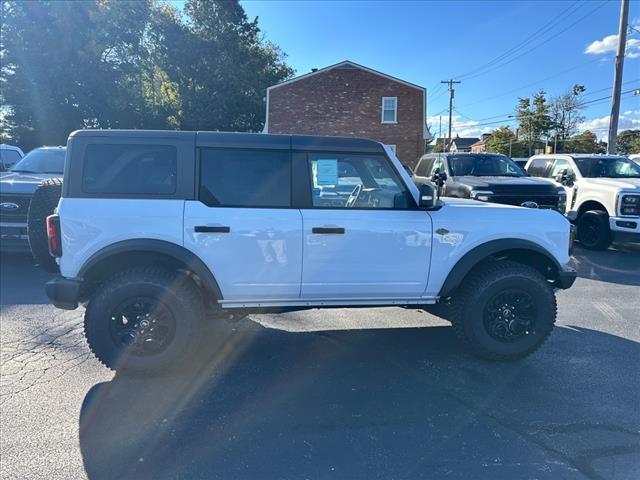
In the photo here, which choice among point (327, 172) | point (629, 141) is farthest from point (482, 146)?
point (327, 172)

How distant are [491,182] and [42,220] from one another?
734 cm

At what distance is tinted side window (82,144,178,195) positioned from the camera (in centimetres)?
358

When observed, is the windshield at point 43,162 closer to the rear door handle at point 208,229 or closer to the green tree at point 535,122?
the rear door handle at point 208,229

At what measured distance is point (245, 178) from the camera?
3.75 metres

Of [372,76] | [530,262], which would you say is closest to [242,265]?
[530,262]

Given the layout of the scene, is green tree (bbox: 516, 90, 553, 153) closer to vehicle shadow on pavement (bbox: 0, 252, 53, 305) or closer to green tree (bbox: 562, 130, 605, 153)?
green tree (bbox: 562, 130, 605, 153)

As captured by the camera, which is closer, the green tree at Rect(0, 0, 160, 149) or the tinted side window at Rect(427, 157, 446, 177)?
the tinted side window at Rect(427, 157, 446, 177)

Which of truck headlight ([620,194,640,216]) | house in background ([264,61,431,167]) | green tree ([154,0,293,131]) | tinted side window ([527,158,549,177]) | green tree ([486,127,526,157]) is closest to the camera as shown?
truck headlight ([620,194,640,216])

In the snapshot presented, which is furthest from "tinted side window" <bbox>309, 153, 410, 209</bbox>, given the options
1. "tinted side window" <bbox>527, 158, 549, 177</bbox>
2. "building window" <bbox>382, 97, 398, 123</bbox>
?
"building window" <bbox>382, 97, 398, 123</bbox>

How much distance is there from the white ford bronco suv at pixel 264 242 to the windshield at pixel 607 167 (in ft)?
23.1

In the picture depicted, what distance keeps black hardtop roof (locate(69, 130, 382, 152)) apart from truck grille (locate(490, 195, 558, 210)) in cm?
522

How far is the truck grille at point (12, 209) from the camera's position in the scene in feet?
22.4

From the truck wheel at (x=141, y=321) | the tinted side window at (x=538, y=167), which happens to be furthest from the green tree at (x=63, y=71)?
the truck wheel at (x=141, y=321)

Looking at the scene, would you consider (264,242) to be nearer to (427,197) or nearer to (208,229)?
(208,229)
